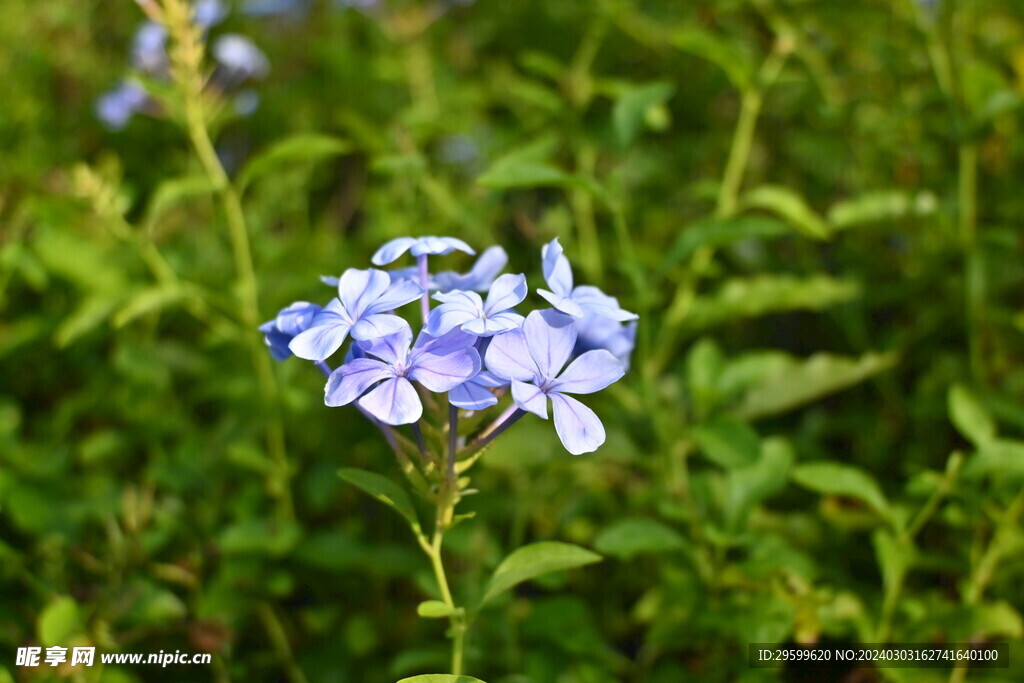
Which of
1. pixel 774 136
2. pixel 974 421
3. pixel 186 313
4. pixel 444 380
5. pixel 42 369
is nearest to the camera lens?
pixel 444 380

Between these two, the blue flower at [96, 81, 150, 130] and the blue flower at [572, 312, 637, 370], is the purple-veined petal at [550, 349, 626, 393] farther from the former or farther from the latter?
the blue flower at [96, 81, 150, 130]

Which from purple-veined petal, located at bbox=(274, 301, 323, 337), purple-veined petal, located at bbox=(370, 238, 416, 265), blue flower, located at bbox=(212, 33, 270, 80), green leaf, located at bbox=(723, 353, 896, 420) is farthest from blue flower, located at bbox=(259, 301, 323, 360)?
blue flower, located at bbox=(212, 33, 270, 80)

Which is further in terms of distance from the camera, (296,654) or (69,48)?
(69,48)

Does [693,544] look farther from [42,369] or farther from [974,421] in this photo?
[42,369]

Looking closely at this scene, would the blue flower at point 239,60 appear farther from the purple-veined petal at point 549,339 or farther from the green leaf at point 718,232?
the purple-veined petal at point 549,339

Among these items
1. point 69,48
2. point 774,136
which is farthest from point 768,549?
point 69,48

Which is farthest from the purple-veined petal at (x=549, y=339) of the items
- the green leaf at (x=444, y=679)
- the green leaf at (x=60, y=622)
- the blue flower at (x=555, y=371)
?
the green leaf at (x=60, y=622)
